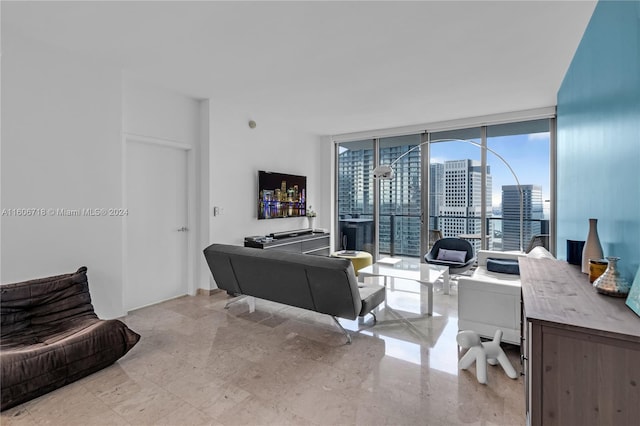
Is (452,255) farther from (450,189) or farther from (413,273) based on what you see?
(450,189)

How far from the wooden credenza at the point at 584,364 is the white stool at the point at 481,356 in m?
1.11

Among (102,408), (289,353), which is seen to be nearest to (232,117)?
(289,353)

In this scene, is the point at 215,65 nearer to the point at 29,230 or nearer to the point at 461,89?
the point at 29,230

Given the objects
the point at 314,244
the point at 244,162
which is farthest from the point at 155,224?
the point at 314,244

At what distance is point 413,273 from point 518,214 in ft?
8.16

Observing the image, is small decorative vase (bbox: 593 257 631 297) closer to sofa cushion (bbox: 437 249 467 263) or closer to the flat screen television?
sofa cushion (bbox: 437 249 467 263)

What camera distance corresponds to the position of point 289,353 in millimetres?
2766

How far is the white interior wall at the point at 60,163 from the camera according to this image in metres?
2.75

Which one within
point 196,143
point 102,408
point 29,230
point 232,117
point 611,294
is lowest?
point 102,408

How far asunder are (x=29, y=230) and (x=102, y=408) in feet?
5.92

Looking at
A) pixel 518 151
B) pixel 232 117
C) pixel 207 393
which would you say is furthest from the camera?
pixel 518 151

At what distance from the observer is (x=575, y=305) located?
1.45 meters

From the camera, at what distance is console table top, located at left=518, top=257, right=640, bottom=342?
1.23 metres

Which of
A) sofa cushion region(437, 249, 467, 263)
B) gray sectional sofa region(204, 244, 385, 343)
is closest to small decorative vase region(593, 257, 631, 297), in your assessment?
gray sectional sofa region(204, 244, 385, 343)
